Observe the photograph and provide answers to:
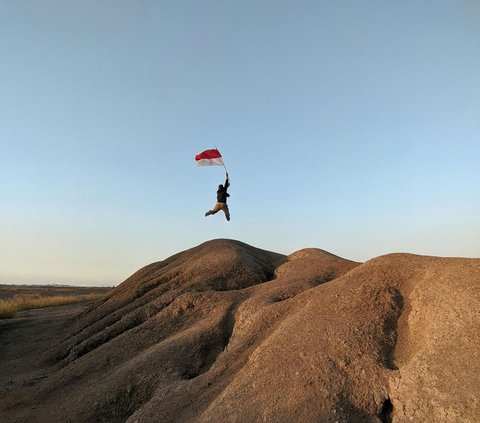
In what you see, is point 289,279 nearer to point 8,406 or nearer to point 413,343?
point 413,343

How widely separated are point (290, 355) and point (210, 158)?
11.0m

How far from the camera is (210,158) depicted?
61.8 ft

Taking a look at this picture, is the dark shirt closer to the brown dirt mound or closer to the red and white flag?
the red and white flag

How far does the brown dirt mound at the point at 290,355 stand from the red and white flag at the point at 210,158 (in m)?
5.38

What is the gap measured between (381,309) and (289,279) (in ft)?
15.8

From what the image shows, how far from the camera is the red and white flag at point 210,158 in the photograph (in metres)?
18.8

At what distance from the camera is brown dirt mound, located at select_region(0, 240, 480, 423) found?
8.16m

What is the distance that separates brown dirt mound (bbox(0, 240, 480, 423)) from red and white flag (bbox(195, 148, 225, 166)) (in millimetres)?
5385

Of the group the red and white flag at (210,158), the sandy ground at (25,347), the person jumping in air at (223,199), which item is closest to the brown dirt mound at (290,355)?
the sandy ground at (25,347)

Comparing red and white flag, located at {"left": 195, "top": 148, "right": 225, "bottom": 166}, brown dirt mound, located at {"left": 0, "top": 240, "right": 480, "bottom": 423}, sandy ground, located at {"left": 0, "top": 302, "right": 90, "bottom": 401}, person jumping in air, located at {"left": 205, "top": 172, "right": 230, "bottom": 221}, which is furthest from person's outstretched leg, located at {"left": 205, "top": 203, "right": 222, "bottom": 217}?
sandy ground, located at {"left": 0, "top": 302, "right": 90, "bottom": 401}

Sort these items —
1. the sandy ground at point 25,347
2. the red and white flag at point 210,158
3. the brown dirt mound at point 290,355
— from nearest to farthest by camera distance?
the brown dirt mound at point 290,355 → the sandy ground at point 25,347 → the red and white flag at point 210,158

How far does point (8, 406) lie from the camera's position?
1174 centimetres

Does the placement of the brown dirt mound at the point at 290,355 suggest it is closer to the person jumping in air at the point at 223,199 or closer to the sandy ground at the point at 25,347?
the sandy ground at the point at 25,347

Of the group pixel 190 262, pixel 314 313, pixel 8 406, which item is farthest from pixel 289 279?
pixel 8 406
